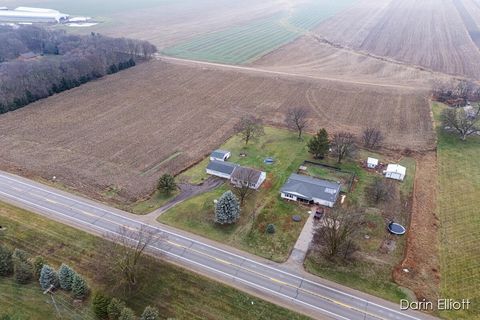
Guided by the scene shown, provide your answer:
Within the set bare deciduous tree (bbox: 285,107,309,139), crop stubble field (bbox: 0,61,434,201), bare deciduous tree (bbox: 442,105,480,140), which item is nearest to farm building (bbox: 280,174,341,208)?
crop stubble field (bbox: 0,61,434,201)

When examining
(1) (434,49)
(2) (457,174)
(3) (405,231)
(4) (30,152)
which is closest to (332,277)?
(3) (405,231)

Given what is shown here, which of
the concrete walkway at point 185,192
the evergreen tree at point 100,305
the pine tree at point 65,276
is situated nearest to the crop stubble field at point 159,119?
the concrete walkway at point 185,192

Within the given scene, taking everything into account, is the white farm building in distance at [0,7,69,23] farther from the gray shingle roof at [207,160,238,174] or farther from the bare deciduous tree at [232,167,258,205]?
the bare deciduous tree at [232,167,258,205]

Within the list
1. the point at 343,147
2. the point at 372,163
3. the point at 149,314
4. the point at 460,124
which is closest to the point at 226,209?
the point at 149,314

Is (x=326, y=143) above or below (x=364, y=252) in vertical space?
above

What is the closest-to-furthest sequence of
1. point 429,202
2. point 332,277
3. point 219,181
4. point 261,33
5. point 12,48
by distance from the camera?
1. point 332,277
2. point 429,202
3. point 219,181
4. point 12,48
5. point 261,33

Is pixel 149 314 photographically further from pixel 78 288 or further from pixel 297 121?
pixel 297 121

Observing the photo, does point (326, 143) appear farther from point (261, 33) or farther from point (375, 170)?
point (261, 33)

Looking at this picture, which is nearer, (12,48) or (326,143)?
(326,143)
